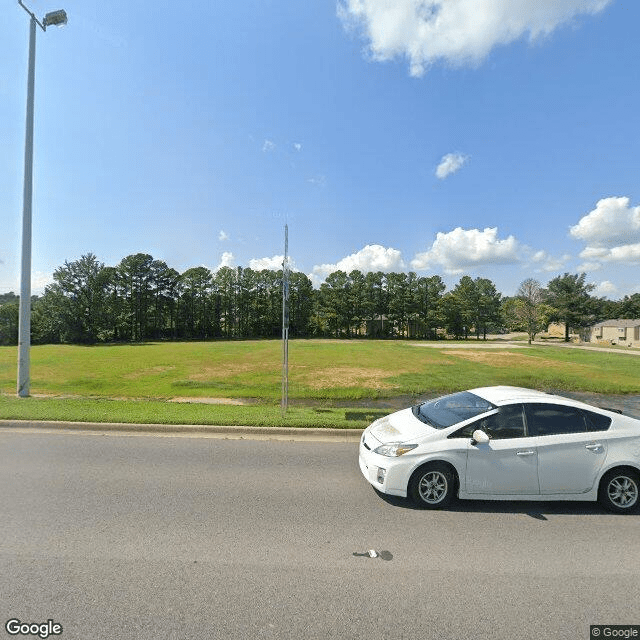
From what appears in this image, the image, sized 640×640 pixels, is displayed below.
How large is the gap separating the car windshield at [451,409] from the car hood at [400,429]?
13cm

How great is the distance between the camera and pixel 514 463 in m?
4.78

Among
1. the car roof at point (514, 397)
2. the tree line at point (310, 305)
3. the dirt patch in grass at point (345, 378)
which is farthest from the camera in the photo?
the tree line at point (310, 305)

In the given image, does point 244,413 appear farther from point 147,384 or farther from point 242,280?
point 242,280

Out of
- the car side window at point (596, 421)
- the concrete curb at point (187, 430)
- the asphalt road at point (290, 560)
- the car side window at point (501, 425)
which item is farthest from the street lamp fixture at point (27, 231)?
the car side window at point (596, 421)

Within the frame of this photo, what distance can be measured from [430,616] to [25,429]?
9.07 meters

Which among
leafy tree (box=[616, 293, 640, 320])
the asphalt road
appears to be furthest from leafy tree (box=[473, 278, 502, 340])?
the asphalt road

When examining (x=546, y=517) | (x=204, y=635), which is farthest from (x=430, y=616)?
(x=546, y=517)

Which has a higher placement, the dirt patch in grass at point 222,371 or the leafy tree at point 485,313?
the leafy tree at point 485,313

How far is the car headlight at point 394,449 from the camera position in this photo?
4.83 m

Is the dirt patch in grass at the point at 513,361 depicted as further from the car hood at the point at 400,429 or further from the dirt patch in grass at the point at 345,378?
the car hood at the point at 400,429

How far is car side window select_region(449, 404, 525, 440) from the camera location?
4.91 metres

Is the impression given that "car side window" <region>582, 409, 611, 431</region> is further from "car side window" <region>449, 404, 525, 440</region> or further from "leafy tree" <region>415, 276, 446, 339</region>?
"leafy tree" <region>415, 276, 446, 339</region>

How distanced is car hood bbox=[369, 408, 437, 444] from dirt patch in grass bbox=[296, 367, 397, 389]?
31.9 ft

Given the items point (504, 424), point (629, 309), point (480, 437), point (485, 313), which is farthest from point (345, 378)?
point (629, 309)
